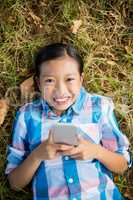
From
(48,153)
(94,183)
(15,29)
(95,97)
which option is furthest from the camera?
(15,29)

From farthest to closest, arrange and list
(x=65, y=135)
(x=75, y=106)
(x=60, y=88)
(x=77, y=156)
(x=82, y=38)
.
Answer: (x=82, y=38) < (x=75, y=106) < (x=60, y=88) < (x=77, y=156) < (x=65, y=135)

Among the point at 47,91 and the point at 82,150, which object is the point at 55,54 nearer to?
the point at 47,91

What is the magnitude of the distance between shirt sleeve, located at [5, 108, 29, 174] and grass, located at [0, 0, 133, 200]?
0.92ft

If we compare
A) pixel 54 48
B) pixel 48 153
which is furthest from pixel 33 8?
pixel 48 153

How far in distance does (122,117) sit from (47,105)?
2.10ft

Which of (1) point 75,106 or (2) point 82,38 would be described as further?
(2) point 82,38

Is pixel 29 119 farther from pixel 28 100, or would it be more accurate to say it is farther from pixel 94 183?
pixel 94 183

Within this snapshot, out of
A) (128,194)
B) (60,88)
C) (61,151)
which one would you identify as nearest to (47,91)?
(60,88)

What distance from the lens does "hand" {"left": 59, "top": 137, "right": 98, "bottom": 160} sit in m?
2.90

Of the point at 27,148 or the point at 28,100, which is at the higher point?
the point at 28,100

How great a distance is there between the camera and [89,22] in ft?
12.5

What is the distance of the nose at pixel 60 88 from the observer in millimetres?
3141

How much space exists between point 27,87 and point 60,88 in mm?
548

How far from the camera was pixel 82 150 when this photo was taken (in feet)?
9.71
